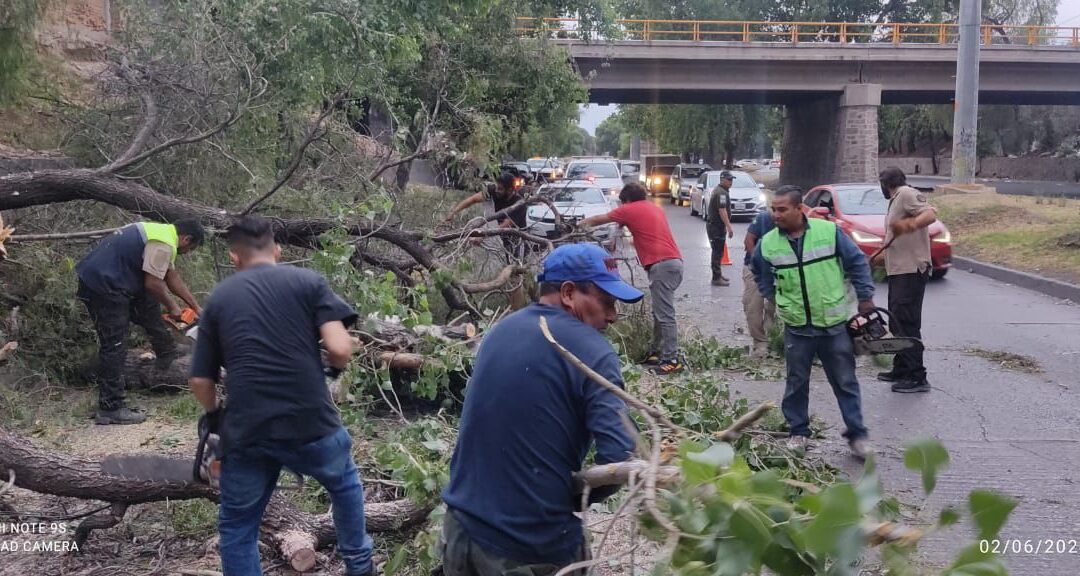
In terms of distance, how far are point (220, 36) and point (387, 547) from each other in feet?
20.6

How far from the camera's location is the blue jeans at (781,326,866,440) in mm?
5754

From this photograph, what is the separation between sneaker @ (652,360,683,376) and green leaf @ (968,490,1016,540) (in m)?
5.66

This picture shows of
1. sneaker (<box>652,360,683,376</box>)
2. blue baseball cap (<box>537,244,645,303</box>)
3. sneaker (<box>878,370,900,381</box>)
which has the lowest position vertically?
sneaker (<box>878,370,900,381</box>)

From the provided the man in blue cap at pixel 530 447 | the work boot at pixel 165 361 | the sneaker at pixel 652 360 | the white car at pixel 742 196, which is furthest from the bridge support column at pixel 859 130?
the man in blue cap at pixel 530 447

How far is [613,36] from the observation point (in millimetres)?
22438

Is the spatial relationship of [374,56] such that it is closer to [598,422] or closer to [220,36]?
[220,36]

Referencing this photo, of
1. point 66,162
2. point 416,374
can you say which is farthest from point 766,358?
point 66,162

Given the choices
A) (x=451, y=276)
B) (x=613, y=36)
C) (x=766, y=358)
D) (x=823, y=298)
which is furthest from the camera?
(x=613, y=36)

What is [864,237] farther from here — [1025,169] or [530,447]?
[1025,169]

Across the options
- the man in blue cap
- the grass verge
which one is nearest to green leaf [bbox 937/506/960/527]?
the man in blue cap

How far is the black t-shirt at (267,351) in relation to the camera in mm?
3645

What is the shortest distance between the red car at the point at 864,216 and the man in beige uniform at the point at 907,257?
5.30 metres

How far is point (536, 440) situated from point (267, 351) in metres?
1.56

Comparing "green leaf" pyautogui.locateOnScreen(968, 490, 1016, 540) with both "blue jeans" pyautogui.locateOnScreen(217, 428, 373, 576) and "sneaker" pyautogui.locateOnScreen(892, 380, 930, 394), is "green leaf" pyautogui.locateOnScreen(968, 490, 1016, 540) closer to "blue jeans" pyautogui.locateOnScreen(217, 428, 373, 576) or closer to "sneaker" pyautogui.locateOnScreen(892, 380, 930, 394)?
"blue jeans" pyautogui.locateOnScreen(217, 428, 373, 576)
